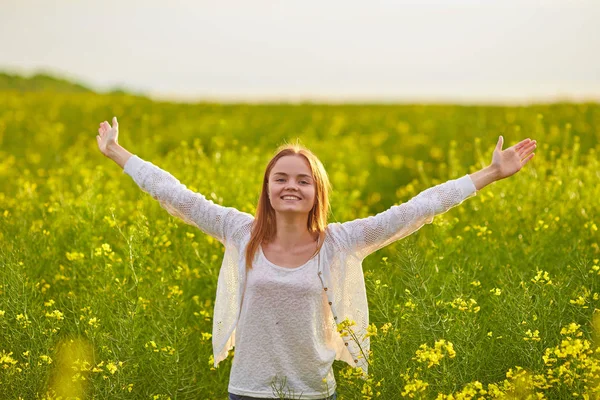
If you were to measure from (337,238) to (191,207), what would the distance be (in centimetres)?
74

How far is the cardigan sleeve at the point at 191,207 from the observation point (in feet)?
13.2

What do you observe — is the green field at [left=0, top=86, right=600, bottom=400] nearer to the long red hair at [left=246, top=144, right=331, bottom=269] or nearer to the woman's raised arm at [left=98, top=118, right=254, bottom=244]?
the long red hair at [left=246, top=144, right=331, bottom=269]

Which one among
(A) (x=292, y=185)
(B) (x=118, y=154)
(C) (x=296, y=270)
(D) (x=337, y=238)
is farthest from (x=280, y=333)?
(B) (x=118, y=154)

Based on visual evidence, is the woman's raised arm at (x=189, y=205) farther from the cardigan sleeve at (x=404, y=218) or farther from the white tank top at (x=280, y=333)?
the cardigan sleeve at (x=404, y=218)

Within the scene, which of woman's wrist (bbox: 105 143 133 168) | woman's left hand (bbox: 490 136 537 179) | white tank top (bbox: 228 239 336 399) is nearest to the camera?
A: white tank top (bbox: 228 239 336 399)

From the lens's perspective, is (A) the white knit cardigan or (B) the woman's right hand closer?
(A) the white knit cardigan

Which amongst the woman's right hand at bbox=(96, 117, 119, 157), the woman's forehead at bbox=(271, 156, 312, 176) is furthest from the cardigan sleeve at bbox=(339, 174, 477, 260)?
the woman's right hand at bbox=(96, 117, 119, 157)

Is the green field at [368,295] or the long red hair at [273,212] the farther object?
the green field at [368,295]

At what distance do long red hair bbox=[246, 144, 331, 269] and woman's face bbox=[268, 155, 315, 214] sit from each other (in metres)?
0.04

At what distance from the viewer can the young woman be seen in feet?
12.5

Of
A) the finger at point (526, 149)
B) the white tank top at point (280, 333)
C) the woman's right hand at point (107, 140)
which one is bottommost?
the white tank top at point (280, 333)

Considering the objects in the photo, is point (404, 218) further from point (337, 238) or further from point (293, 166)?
point (293, 166)

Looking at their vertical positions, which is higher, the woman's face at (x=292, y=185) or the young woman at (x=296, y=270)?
the woman's face at (x=292, y=185)

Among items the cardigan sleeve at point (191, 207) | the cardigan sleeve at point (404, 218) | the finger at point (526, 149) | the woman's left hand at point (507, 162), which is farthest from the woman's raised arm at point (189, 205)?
the finger at point (526, 149)
